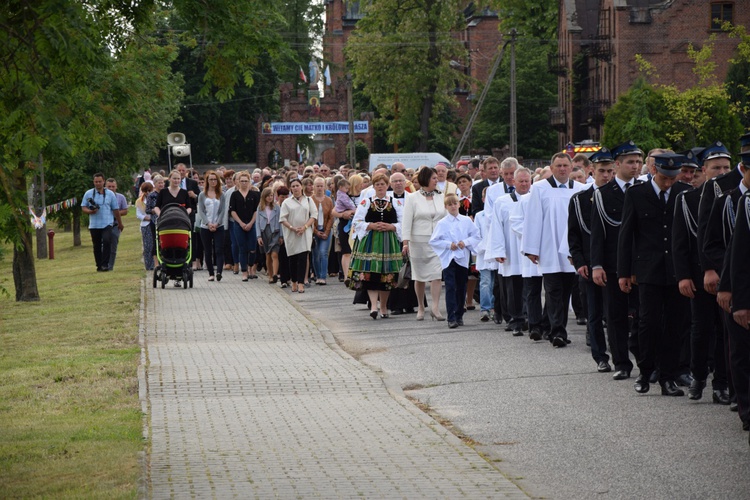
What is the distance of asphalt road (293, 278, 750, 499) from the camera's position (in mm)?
7879

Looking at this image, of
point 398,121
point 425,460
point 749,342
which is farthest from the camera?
point 398,121

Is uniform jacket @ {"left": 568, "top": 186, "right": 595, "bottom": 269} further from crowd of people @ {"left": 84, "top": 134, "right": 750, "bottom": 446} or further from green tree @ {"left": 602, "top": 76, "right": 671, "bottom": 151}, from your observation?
green tree @ {"left": 602, "top": 76, "right": 671, "bottom": 151}

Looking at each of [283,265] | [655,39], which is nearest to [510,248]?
[283,265]

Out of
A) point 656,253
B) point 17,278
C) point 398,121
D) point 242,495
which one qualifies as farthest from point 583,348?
point 398,121

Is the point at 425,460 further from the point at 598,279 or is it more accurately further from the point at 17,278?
the point at 17,278

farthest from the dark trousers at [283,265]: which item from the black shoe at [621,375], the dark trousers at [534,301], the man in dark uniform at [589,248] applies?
the black shoe at [621,375]

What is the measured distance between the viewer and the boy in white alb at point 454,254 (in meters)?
16.6

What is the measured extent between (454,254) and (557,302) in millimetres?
2667

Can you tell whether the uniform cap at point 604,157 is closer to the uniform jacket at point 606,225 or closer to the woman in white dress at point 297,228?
the uniform jacket at point 606,225

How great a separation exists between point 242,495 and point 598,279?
5368 millimetres

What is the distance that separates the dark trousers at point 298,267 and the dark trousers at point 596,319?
10.3 metres

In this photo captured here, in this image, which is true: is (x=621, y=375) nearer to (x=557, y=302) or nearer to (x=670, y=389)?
(x=670, y=389)

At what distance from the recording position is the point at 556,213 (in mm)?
14797

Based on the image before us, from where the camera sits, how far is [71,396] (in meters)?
11.6
